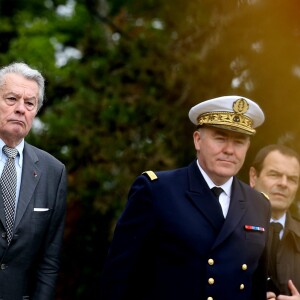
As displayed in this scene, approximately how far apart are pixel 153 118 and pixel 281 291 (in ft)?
10.3

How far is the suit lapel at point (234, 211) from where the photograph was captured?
13.3 ft

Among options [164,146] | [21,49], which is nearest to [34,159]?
[164,146]

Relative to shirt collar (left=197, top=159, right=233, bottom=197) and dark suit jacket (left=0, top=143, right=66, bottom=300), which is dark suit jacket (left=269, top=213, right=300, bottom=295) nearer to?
shirt collar (left=197, top=159, right=233, bottom=197)

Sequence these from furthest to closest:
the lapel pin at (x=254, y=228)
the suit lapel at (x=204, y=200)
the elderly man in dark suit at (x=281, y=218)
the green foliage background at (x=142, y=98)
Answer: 1. the green foliage background at (x=142, y=98)
2. the elderly man in dark suit at (x=281, y=218)
3. the lapel pin at (x=254, y=228)
4. the suit lapel at (x=204, y=200)

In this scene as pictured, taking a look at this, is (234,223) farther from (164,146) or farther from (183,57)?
(183,57)

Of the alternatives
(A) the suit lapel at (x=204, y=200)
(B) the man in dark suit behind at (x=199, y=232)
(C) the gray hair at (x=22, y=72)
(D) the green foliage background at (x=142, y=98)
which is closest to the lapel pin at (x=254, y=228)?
(B) the man in dark suit behind at (x=199, y=232)

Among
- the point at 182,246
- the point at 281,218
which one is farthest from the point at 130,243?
the point at 281,218

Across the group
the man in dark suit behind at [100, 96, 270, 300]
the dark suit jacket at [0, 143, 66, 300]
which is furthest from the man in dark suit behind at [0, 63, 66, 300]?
the man in dark suit behind at [100, 96, 270, 300]

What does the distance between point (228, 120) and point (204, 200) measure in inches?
17.8

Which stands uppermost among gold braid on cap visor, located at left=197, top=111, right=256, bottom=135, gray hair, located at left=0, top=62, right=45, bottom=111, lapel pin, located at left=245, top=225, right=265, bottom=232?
gray hair, located at left=0, top=62, right=45, bottom=111

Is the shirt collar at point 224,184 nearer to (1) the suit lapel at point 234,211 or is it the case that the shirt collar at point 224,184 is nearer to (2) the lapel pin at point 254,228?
(1) the suit lapel at point 234,211

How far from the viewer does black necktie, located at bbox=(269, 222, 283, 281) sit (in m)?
4.74

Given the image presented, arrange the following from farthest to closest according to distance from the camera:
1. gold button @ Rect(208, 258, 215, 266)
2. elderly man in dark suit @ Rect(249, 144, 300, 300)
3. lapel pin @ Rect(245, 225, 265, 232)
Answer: elderly man in dark suit @ Rect(249, 144, 300, 300) < lapel pin @ Rect(245, 225, 265, 232) < gold button @ Rect(208, 258, 215, 266)

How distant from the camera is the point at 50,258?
14.6 feet
